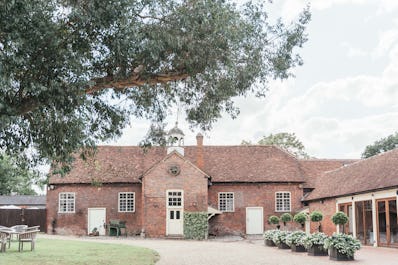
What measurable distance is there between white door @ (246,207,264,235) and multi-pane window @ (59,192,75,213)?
12140 mm

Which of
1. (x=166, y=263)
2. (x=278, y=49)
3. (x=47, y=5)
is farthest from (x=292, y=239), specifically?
(x=47, y=5)

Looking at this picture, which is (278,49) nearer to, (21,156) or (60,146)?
(60,146)

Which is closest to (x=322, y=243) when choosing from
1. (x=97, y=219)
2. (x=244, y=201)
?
(x=244, y=201)

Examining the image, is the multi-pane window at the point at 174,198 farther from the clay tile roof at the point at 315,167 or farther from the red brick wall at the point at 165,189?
the clay tile roof at the point at 315,167

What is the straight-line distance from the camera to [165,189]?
3238cm

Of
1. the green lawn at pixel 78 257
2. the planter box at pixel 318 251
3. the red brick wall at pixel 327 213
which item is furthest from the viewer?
the red brick wall at pixel 327 213

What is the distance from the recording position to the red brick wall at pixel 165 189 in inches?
1256

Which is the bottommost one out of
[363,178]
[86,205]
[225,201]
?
[86,205]

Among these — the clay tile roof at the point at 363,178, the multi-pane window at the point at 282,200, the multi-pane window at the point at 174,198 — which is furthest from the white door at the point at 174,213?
the clay tile roof at the point at 363,178

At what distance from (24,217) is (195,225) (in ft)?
43.4

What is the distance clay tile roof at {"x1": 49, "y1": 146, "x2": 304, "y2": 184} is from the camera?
34656 mm

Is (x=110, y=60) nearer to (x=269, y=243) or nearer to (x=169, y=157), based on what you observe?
(x=269, y=243)

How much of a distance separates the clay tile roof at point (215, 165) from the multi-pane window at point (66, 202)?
3.06ft

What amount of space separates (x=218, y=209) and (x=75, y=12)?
25651 millimetres
